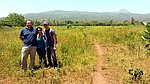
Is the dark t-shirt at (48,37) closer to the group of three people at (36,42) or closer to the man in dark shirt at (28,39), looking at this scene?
the group of three people at (36,42)

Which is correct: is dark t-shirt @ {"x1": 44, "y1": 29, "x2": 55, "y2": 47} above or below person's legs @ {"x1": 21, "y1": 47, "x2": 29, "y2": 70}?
above

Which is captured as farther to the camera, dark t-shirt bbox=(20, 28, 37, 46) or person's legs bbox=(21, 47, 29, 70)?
person's legs bbox=(21, 47, 29, 70)

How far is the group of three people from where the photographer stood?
931 cm

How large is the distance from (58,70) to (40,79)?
95 cm

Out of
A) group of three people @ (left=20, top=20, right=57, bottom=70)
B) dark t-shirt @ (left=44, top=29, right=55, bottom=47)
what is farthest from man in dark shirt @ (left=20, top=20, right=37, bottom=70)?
dark t-shirt @ (left=44, top=29, right=55, bottom=47)

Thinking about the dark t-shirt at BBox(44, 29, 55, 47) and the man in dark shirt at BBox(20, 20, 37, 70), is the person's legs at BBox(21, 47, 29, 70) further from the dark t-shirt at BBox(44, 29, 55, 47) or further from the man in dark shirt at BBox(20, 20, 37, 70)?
the dark t-shirt at BBox(44, 29, 55, 47)

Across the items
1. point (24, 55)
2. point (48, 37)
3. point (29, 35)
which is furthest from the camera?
point (48, 37)

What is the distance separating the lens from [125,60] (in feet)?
38.7

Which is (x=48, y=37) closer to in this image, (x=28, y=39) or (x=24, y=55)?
(x=28, y=39)

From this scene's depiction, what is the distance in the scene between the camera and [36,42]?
959 cm

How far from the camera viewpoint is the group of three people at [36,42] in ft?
30.6

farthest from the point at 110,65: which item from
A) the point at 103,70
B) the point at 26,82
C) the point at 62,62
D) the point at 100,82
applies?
the point at 26,82

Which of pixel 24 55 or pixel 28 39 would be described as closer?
pixel 28 39

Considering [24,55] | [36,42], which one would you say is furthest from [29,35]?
[24,55]
